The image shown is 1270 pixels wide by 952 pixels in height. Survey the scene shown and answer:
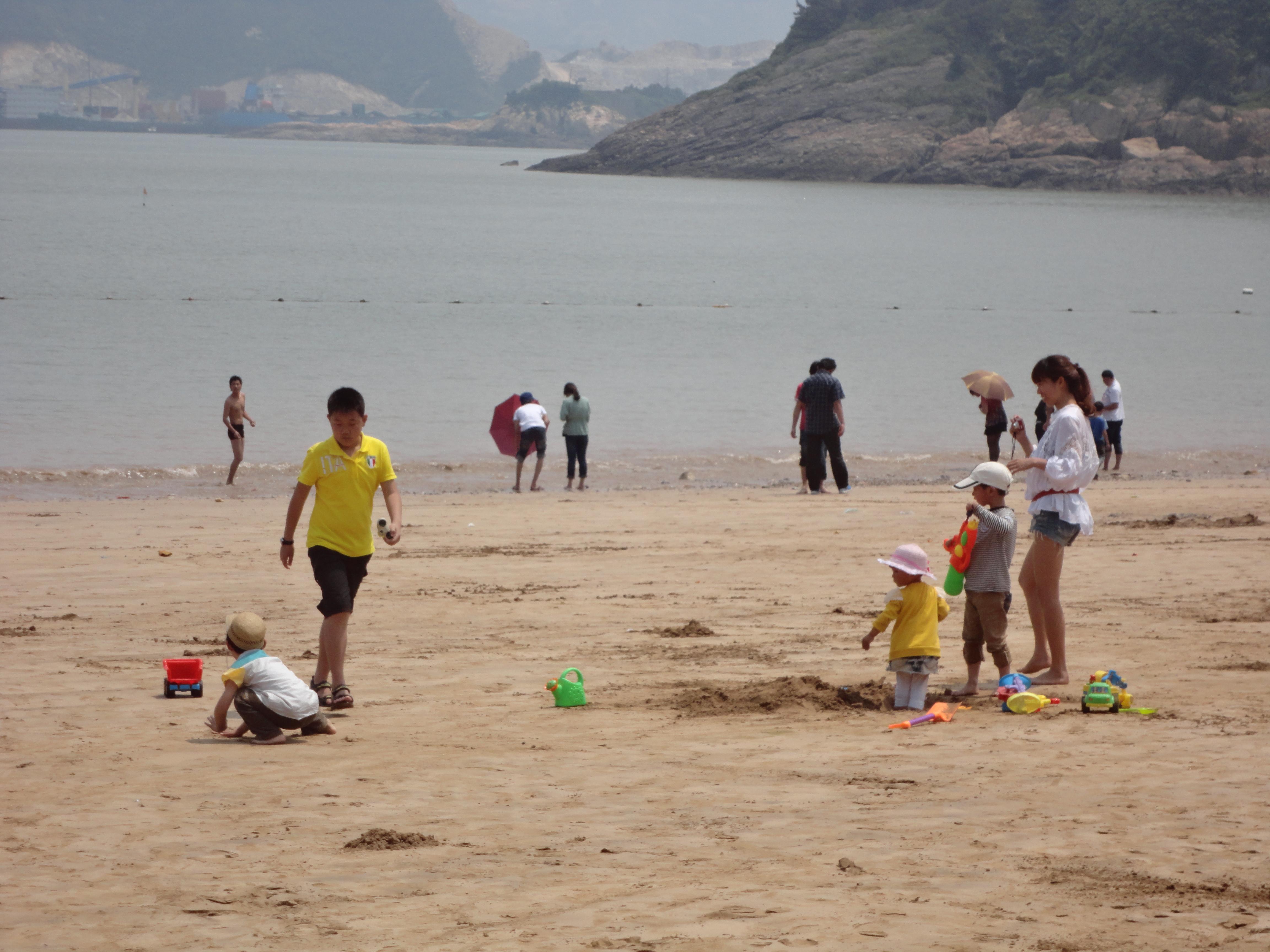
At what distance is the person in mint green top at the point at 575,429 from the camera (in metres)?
17.2

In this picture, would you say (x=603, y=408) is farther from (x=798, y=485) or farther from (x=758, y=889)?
(x=758, y=889)

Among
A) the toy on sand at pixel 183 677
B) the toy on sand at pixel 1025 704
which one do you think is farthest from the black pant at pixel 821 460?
the toy on sand at pixel 183 677

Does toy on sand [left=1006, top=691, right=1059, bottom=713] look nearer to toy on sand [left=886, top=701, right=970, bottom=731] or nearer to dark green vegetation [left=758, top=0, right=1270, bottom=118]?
toy on sand [left=886, top=701, right=970, bottom=731]

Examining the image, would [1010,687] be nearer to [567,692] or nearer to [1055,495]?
[1055,495]

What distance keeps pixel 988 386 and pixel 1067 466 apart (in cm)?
625

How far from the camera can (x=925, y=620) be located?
6.58m

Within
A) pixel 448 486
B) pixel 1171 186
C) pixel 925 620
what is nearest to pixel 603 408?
pixel 448 486

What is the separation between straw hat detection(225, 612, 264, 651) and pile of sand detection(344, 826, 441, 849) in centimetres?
162

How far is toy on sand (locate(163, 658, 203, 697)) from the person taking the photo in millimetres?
6891

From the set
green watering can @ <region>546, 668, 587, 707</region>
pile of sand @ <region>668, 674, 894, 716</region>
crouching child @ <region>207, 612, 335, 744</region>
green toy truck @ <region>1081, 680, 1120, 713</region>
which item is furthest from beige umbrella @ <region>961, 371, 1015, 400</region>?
crouching child @ <region>207, 612, 335, 744</region>

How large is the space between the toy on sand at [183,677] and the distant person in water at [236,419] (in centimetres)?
1059

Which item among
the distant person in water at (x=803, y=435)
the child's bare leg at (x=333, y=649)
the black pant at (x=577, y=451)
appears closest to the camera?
the child's bare leg at (x=333, y=649)

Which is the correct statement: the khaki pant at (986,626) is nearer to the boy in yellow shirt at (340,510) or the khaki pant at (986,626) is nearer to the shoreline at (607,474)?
the boy in yellow shirt at (340,510)

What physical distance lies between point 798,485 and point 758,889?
1362 centimetres
